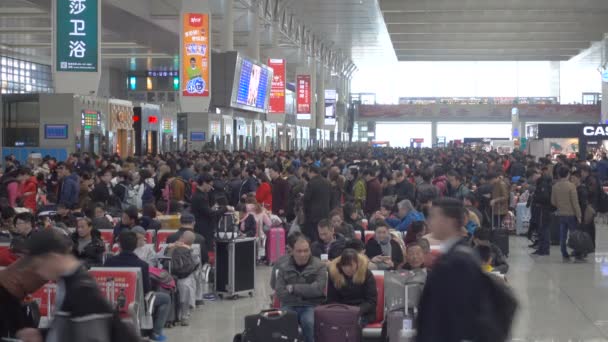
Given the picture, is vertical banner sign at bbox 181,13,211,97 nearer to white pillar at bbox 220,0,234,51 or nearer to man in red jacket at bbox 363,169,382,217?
white pillar at bbox 220,0,234,51

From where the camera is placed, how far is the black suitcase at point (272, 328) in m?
8.30

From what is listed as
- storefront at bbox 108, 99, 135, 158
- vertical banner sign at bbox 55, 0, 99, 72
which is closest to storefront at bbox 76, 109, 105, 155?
storefront at bbox 108, 99, 135, 158

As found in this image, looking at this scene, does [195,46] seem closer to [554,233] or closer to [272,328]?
[554,233]

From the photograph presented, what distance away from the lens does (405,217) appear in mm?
13164

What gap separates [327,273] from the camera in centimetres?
910

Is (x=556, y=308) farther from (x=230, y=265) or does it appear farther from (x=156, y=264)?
(x=156, y=264)

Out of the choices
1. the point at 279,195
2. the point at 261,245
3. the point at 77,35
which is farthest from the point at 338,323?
the point at 77,35

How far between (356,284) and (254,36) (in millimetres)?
34877

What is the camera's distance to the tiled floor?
32.6 ft

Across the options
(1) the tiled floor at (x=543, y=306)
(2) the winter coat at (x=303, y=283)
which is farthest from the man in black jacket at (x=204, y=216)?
(2) the winter coat at (x=303, y=283)

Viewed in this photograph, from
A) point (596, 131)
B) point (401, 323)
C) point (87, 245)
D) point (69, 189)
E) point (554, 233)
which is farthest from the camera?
point (596, 131)

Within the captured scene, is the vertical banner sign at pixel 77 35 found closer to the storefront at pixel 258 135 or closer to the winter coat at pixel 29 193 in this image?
the winter coat at pixel 29 193

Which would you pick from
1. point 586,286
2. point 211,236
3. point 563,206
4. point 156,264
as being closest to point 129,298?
point 156,264

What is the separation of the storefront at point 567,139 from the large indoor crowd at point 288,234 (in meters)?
6.98
